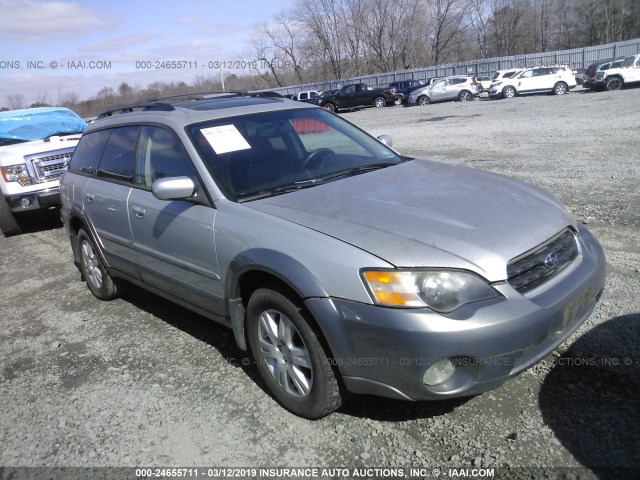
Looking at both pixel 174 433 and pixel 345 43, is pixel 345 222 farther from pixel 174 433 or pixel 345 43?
pixel 345 43

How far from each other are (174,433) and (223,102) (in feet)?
8.29

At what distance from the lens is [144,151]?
13.5ft

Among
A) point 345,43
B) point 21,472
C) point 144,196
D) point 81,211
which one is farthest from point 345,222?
point 345,43

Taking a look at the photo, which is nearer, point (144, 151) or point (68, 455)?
point (68, 455)

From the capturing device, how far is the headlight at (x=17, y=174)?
8.19m

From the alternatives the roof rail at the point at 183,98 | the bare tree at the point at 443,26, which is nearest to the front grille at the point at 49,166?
the roof rail at the point at 183,98

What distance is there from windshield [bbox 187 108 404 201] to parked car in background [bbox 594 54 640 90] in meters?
27.2

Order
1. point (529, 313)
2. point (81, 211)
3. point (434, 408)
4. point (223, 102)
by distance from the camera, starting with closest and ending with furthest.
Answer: point (529, 313)
point (434, 408)
point (223, 102)
point (81, 211)

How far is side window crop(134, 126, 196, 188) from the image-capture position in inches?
143

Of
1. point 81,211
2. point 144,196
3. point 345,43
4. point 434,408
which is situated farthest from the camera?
point 345,43

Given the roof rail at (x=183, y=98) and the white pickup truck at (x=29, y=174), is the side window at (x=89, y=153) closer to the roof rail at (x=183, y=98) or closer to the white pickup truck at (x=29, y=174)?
the roof rail at (x=183, y=98)

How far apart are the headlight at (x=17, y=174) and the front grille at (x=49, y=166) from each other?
135 mm

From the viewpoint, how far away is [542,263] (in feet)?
9.05

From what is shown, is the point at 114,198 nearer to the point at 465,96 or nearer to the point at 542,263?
the point at 542,263
